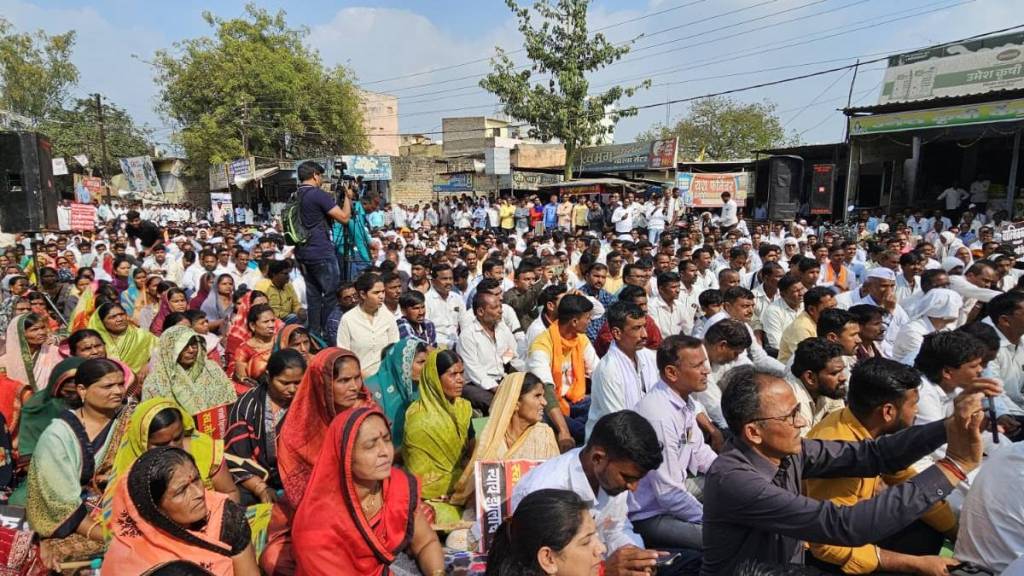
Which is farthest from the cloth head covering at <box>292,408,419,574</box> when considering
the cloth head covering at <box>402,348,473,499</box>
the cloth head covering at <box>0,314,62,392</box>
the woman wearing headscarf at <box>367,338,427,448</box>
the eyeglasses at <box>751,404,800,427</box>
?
the cloth head covering at <box>0,314,62,392</box>

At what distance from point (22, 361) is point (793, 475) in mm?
5379

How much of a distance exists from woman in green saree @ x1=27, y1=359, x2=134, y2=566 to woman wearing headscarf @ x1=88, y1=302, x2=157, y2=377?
5.41ft

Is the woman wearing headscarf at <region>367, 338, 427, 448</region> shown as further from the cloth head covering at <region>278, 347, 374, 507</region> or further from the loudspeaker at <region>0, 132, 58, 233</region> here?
the loudspeaker at <region>0, 132, 58, 233</region>

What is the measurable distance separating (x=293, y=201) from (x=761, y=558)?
527 centimetres

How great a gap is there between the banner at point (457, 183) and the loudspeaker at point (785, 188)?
475 inches

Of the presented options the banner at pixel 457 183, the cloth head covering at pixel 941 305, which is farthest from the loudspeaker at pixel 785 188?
the banner at pixel 457 183

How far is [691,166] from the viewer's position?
2144 cm

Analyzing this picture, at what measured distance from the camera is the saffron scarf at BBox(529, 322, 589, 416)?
4645 millimetres

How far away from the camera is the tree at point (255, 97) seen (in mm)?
30859

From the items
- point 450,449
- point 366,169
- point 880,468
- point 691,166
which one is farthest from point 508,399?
point 366,169

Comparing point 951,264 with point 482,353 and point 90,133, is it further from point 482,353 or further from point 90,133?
point 90,133

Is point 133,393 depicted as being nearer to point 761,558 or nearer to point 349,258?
point 349,258

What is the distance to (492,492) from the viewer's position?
2.96m

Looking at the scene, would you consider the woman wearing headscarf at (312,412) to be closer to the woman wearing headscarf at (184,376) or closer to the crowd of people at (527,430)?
the crowd of people at (527,430)
